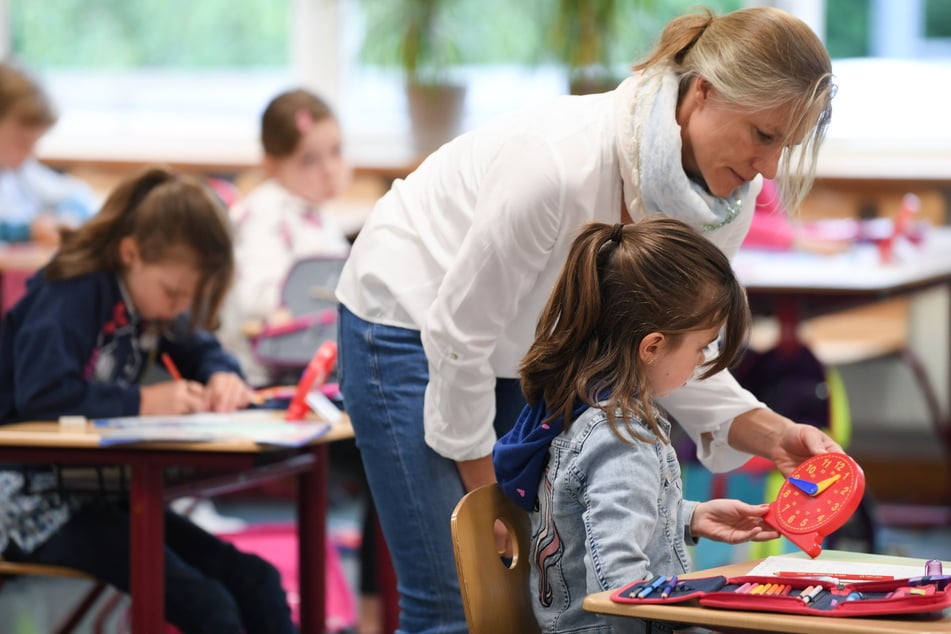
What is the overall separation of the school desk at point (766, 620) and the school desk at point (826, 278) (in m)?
2.11

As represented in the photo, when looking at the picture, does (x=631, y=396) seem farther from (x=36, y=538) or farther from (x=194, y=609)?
(x=36, y=538)

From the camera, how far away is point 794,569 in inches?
58.2

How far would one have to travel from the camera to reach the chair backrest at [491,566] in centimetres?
153

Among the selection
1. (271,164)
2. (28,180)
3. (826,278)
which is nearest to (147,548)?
(271,164)

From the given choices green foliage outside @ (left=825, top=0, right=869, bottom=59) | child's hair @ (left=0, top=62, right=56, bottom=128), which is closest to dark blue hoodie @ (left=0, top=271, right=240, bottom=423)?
child's hair @ (left=0, top=62, right=56, bottom=128)

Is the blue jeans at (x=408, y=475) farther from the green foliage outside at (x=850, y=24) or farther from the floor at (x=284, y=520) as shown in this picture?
the green foliage outside at (x=850, y=24)

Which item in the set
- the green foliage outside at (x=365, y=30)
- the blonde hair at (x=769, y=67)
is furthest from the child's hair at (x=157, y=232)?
the green foliage outside at (x=365, y=30)

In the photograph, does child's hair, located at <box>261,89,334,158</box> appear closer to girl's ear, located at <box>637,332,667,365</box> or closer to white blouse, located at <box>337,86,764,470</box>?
white blouse, located at <box>337,86,764,470</box>

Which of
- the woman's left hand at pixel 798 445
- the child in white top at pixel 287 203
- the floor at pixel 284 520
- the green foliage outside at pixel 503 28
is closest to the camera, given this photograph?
the woman's left hand at pixel 798 445

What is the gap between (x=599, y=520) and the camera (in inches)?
56.9

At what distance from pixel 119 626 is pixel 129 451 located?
1253 mm

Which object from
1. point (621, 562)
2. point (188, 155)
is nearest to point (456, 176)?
point (621, 562)

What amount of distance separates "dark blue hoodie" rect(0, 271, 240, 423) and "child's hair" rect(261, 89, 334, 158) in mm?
1355

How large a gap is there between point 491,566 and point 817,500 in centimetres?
38
